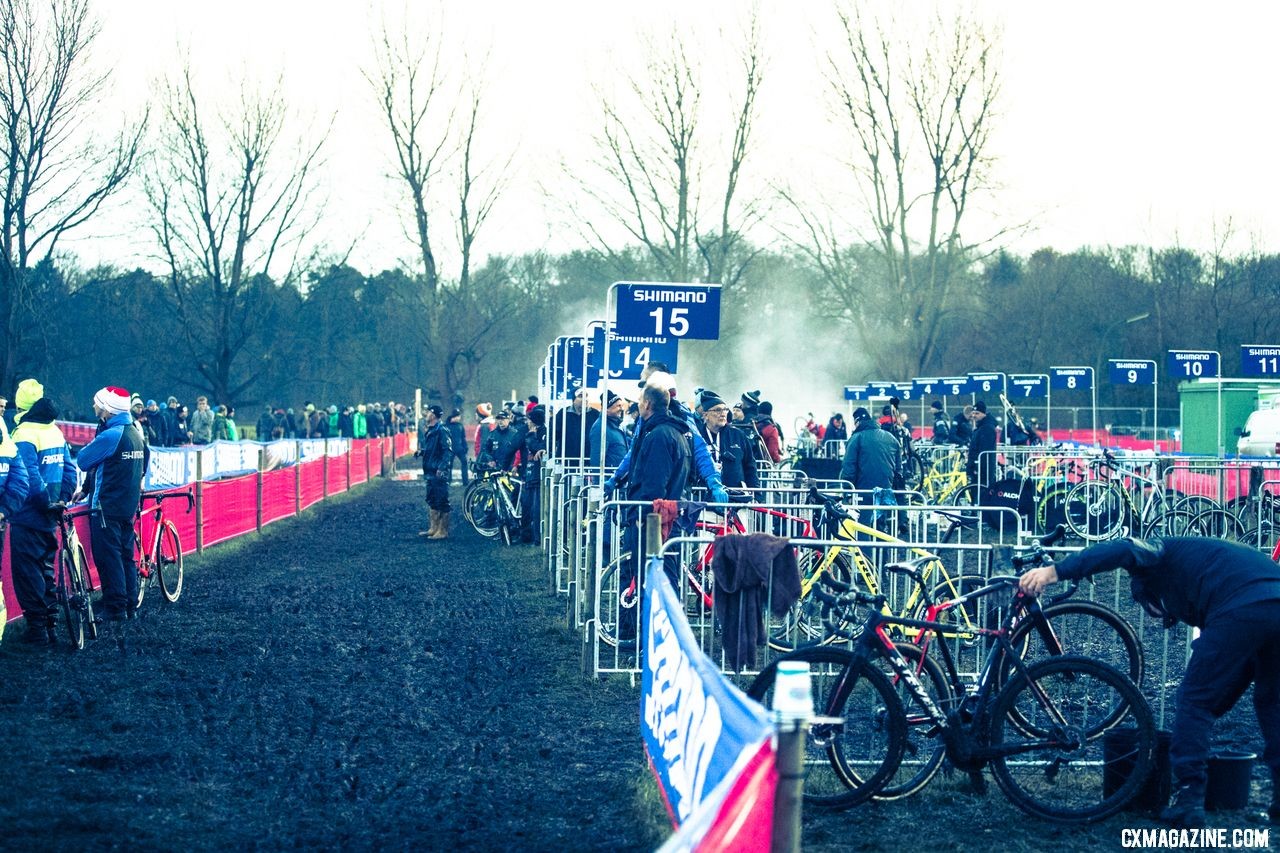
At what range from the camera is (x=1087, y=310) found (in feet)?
198

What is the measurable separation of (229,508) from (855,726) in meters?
14.3

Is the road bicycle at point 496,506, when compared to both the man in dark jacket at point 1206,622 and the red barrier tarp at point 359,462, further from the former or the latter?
the man in dark jacket at point 1206,622

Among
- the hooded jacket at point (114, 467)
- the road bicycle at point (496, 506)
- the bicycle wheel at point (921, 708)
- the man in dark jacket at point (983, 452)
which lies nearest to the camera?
the bicycle wheel at point (921, 708)

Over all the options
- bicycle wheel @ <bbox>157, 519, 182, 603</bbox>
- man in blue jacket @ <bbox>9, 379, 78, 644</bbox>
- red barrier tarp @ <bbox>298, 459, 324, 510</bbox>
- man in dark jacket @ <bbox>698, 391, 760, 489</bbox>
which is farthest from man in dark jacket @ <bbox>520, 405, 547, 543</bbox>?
man in blue jacket @ <bbox>9, 379, 78, 644</bbox>

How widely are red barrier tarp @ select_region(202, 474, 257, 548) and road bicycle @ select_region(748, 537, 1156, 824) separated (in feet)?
41.7

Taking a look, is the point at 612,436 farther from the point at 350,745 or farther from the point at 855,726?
the point at 855,726

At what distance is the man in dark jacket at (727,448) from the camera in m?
13.9

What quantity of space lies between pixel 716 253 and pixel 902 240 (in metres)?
6.52

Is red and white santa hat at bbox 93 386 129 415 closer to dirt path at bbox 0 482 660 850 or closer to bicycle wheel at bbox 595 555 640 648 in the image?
dirt path at bbox 0 482 660 850

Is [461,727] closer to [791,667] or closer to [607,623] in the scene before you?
[607,623]

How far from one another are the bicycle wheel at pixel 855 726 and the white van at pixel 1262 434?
73.6 ft

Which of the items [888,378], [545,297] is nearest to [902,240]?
[888,378]

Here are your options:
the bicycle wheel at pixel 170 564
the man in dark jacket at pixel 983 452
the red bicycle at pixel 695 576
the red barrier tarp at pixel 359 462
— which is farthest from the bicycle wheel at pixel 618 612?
the red barrier tarp at pixel 359 462

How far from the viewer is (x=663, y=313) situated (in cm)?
1299
